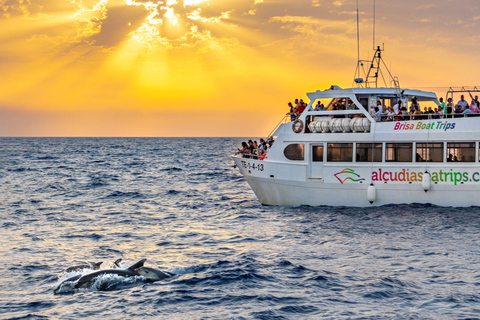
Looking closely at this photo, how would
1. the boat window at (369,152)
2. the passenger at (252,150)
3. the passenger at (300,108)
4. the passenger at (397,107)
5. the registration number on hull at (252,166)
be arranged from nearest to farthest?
1. the boat window at (369,152)
2. the passenger at (397,107)
3. the registration number on hull at (252,166)
4. the passenger at (300,108)
5. the passenger at (252,150)

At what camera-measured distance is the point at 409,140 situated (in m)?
25.1

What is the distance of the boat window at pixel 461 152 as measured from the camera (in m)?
24.2

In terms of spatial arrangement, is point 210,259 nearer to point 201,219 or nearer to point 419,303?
point 419,303

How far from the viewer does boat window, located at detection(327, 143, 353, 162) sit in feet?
85.2

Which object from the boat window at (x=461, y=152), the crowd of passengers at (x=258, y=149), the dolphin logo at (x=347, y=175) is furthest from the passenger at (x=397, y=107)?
the crowd of passengers at (x=258, y=149)

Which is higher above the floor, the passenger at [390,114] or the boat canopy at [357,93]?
the boat canopy at [357,93]

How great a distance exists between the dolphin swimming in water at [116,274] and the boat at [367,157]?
12.8 metres

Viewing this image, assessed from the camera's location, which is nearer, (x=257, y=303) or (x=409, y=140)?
(x=257, y=303)

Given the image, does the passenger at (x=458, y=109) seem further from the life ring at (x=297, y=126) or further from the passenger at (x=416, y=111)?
the life ring at (x=297, y=126)

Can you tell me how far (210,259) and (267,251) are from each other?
7.15ft

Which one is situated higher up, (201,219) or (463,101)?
(463,101)

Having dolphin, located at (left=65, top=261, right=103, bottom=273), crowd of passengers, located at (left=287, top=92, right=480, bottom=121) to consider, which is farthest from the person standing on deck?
dolphin, located at (left=65, top=261, right=103, bottom=273)

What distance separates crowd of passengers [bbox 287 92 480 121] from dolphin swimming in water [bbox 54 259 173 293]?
1501 cm

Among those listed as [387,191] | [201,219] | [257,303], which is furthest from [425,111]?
[257,303]
